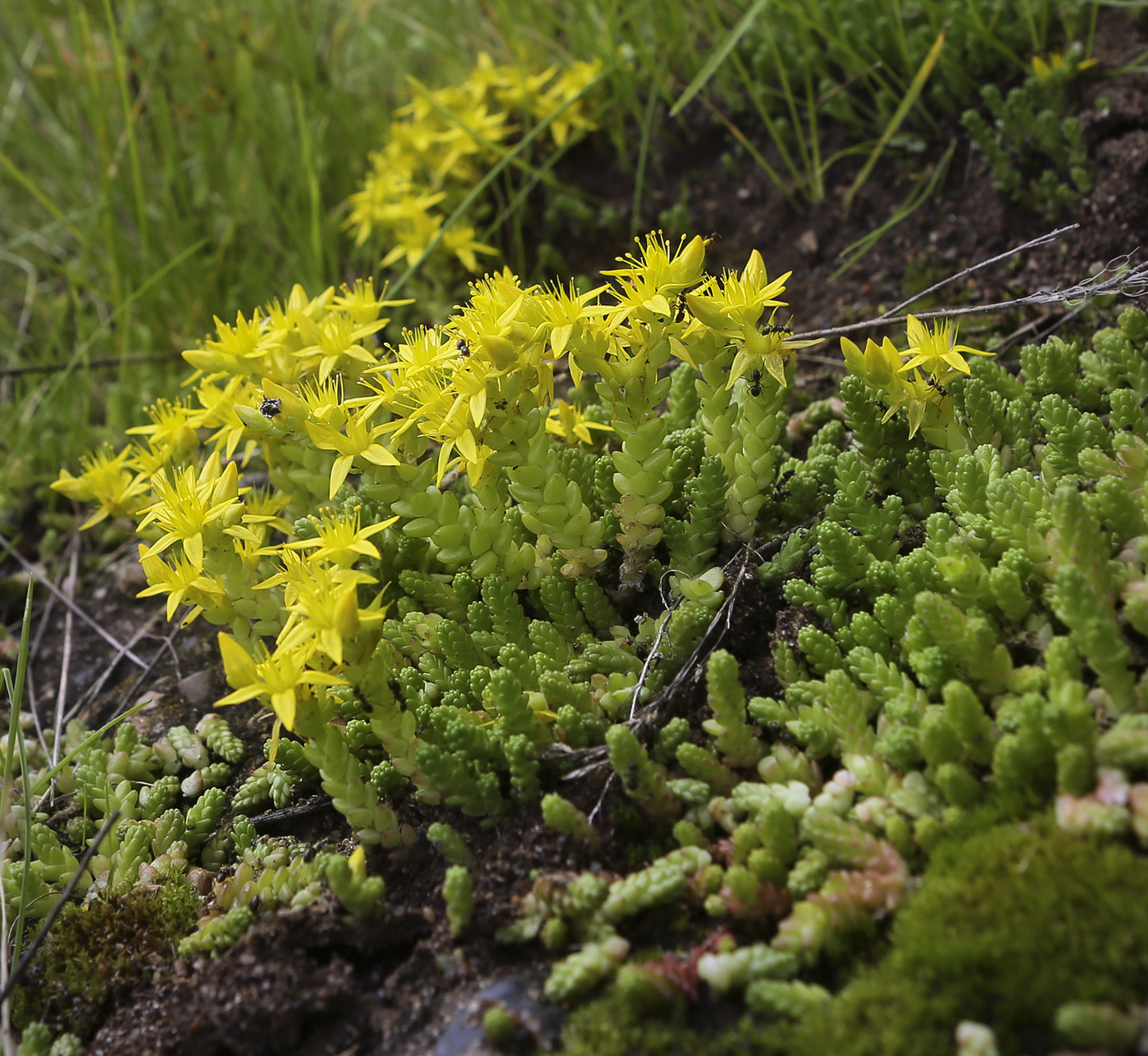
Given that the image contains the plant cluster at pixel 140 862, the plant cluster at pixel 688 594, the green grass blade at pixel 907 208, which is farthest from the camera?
the green grass blade at pixel 907 208

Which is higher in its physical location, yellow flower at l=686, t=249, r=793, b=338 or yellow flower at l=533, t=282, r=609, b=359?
yellow flower at l=533, t=282, r=609, b=359

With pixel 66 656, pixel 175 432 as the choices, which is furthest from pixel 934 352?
pixel 66 656

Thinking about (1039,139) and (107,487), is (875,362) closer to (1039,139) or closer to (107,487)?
(1039,139)

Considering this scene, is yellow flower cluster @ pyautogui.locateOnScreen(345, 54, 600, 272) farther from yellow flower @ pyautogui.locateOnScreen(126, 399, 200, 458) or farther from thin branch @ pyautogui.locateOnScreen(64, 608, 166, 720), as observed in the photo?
thin branch @ pyautogui.locateOnScreen(64, 608, 166, 720)

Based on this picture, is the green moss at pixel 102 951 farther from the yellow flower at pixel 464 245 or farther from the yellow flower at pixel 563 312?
the yellow flower at pixel 464 245

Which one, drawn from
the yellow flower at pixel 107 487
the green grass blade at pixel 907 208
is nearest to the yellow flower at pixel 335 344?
the yellow flower at pixel 107 487

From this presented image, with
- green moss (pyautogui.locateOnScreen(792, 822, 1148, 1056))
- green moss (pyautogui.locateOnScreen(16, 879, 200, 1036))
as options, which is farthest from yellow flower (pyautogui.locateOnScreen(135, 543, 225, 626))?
green moss (pyautogui.locateOnScreen(792, 822, 1148, 1056))

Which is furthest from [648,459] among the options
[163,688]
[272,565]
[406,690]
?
[163,688]
